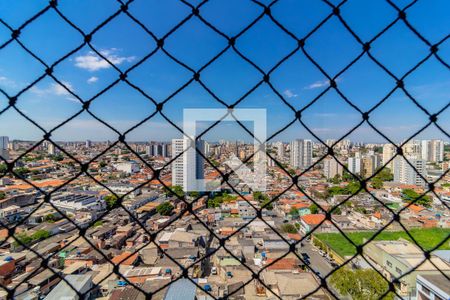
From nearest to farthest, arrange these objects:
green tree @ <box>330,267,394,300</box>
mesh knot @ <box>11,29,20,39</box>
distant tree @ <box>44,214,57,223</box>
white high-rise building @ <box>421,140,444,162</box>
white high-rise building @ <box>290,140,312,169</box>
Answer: mesh knot @ <box>11,29,20,39</box>, green tree @ <box>330,267,394,300</box>, distant tree @ <box>44,214,57,223</box>, white high-rise building @ <box>290,140,312,169</box>, white high-rise building @ <box>421,140,444,162</box>

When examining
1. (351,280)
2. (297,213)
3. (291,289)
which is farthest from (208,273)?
(297,213)

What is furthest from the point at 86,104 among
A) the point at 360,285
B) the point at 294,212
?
the point at 294,212

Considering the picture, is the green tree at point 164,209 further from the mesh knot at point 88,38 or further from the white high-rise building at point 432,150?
the white high-rise building at point 432,150

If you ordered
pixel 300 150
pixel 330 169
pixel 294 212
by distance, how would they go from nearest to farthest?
1. pixel 294 212
2. pixel 300 150
3. pixel 330 169

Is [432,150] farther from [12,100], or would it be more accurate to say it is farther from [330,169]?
[12,100]

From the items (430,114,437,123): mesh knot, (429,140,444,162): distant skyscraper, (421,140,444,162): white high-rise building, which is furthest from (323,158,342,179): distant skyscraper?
(430,114,437,123): mesh knot

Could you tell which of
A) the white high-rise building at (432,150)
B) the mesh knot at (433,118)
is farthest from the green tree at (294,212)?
the mesh knot at (433,118)

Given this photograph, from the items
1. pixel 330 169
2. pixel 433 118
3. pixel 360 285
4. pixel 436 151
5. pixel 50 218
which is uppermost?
pixel 433 118

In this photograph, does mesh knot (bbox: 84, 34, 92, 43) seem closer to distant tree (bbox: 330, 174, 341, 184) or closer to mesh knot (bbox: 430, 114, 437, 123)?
mesh knot (bbox: 430, 114, 437, 123)

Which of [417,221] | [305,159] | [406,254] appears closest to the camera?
[406,254]

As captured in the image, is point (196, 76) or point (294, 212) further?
point (294, 212)

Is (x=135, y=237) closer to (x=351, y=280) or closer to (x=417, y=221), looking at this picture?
(x=351, y=280)
